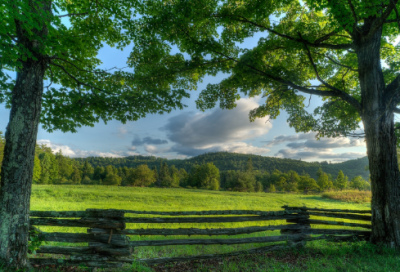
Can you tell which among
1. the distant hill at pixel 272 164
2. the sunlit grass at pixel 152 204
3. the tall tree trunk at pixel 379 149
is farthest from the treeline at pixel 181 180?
the tall tree trunk at pixel 379 149

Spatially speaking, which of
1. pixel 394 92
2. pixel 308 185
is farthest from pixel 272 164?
pixel 394 92

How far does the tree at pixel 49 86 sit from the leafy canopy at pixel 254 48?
1.03 meters

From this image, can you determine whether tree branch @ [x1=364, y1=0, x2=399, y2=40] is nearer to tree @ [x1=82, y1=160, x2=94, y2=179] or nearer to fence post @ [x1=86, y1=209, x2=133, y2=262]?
fence post @ [x1=86, y1=209, x2=133, y2=262]

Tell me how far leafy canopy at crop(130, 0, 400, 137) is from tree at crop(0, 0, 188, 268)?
103 centimetres

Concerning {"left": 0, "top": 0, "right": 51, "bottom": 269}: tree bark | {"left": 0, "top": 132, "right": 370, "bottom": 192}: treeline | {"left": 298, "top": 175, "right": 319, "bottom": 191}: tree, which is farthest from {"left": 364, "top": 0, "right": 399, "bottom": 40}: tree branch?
{"left": 298, "top": 175, "right": 319, "bottom": 191}: tree

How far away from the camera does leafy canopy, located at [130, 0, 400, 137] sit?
6.82 m

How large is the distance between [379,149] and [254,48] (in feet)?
18.0

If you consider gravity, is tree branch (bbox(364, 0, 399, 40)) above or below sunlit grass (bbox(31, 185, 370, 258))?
above

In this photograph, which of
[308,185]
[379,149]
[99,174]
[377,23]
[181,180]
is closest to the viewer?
[377,23]

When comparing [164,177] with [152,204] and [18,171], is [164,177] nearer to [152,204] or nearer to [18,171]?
[152,204]

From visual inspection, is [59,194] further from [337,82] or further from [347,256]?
[337,82]

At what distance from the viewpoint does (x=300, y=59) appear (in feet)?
29.1

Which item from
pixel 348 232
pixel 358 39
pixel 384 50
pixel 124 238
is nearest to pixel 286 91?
pixel 358 39

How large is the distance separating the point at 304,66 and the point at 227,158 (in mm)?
137044
